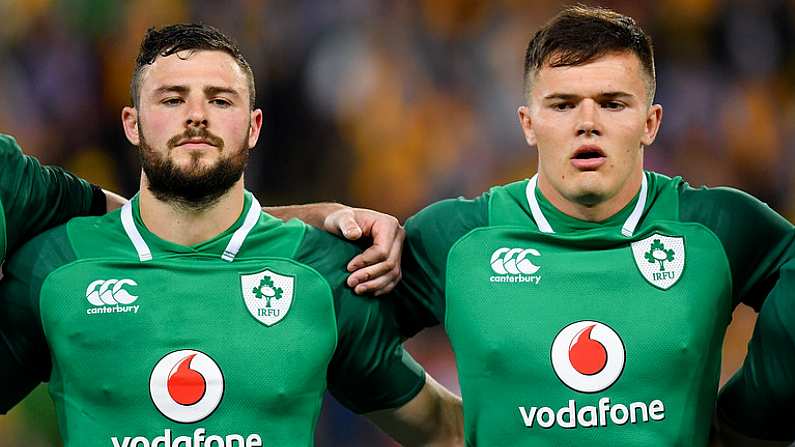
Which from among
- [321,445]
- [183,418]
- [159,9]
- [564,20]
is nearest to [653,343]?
[564,20]

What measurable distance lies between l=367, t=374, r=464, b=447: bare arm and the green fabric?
1.09m

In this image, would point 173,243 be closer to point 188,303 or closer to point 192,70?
point 188,303

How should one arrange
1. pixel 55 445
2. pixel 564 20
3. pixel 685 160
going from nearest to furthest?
pixel 564 20
pixel 55 445
pixel 685 160

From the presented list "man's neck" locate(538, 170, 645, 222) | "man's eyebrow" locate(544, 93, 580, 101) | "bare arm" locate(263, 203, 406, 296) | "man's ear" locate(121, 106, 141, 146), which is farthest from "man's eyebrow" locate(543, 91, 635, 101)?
"man's ear" locate(121, 106, 141, 146)

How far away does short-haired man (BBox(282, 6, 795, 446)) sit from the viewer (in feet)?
10.7

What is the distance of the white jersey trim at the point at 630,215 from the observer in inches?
133

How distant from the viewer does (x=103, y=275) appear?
3363mm

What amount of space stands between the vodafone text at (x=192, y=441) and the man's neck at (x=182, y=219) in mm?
543

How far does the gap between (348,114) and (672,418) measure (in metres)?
3.72

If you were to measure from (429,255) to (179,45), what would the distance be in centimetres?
93

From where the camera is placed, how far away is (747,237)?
3381 millimetres

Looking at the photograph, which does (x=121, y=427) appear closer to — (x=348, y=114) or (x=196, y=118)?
(x=196, y=118)

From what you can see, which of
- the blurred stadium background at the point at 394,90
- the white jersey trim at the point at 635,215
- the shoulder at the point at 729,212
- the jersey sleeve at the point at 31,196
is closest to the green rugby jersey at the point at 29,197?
the jersey sleeve at the point at 31,196

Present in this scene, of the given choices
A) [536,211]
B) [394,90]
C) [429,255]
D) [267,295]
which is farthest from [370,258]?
[394,90]
